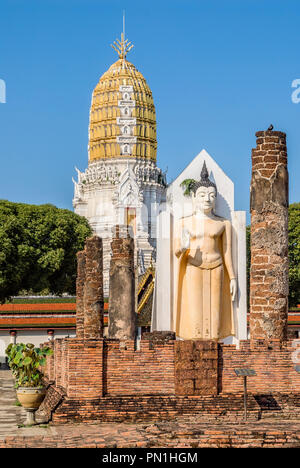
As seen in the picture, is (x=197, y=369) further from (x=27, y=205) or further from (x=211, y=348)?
(x=27, y=205)

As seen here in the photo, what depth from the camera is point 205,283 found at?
658 inches

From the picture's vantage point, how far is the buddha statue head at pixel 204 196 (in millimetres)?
16906

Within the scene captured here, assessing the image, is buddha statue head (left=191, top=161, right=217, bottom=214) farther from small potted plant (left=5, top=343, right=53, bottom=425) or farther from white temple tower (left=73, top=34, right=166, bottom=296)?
white temple tower (left=73, top=34, right=166, bottom=296)

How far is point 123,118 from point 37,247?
38604 millimetres

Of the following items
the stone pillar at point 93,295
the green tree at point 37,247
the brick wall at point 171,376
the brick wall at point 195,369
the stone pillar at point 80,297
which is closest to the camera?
the brick wall at point 171,376

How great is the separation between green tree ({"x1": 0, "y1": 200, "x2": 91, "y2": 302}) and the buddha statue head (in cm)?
2376

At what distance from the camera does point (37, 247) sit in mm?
43531

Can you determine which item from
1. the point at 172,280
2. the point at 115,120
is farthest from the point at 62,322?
the point at 115,120

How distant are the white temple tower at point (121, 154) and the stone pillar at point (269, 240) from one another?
56.8 meters

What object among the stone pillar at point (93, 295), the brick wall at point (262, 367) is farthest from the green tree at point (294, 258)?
the brick wall at point (262, 367)

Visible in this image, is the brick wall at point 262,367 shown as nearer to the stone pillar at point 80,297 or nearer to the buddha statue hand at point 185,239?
the buddha statue hand at point 185,239

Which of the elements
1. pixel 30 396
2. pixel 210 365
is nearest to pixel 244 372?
pixel 210 365

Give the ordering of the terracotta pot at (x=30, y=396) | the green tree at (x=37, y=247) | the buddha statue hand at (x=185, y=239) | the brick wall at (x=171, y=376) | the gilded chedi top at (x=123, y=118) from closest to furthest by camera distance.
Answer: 1. the brick wall at (x=171, y=376)
2. the terracotta pot at (x=30, y=396)
3. the buddha statue hand at (x=185, y=239)
4. the green tree at (x=37, y=247)
5. the gilded chedi top at (x=123, y=118)
